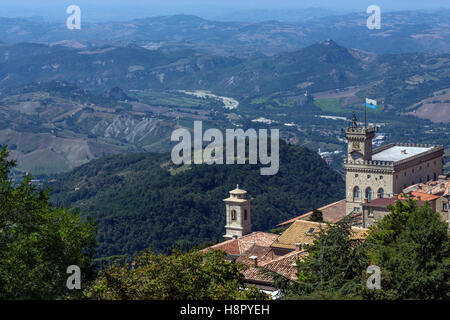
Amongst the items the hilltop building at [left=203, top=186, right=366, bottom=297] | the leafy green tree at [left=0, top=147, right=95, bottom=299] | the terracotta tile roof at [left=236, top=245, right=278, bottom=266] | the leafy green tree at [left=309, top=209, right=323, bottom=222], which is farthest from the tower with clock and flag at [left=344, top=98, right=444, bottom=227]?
the leafy green tree at [left=0, top=147, right=95, bottom=299]

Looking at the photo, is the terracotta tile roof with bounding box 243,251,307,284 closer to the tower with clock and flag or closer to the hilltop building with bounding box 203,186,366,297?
the hilltop building with bounding box 203,186,366,297

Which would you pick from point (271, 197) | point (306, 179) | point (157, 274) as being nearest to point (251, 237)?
point (157, 274)

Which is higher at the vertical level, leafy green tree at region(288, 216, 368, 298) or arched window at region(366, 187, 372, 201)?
leafy green tree at region(288, 216, 368, 298)

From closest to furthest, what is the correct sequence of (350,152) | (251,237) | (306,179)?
(251,237) < (350,152) < (306,179)

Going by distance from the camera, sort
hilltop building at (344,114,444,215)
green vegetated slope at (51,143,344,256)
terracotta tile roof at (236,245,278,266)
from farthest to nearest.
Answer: green vegetated slope at (51,143,344,256), hilltop building at (344,114,444,215), terracotta tile roof at (236,245,278,266)

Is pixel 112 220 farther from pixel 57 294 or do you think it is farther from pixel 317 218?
pixel 57 294

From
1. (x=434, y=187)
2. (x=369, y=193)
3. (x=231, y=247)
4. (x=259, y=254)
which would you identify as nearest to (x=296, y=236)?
(x=259, y=254)

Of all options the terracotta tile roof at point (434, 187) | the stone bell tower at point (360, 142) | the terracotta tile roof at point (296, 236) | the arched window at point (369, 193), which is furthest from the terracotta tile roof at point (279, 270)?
the stone bell tower at point (360, 142)

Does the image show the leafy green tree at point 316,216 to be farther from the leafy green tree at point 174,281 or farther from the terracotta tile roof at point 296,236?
the leafy green tree at point 174,281
